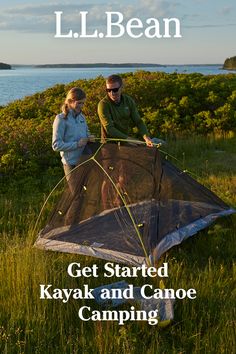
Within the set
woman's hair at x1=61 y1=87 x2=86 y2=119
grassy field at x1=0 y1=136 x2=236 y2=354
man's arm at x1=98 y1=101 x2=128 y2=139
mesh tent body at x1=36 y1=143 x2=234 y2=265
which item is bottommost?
grassy field at x1=0 y1=136 x2=236 y2=354

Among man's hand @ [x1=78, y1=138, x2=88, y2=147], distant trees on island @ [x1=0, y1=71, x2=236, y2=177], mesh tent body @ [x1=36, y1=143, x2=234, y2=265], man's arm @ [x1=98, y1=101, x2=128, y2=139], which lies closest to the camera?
mesh tent body @ [x1=36, y1=143, x2=234, y2=265]

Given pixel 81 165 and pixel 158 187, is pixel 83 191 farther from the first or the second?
pixel 158 187

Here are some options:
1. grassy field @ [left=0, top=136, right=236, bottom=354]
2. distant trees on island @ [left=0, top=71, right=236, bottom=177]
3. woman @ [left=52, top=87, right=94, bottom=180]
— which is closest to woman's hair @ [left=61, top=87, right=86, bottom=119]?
woman @ [left=52, top=87, right=94, bottom=180]

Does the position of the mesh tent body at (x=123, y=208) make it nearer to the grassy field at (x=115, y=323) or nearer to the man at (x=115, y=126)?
the man at (x=115, y=126)

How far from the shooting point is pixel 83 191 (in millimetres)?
6582

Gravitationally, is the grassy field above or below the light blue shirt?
below

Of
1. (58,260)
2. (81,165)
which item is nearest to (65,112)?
(81,165)

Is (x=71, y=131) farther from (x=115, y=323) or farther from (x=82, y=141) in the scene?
(x=115, y=323)

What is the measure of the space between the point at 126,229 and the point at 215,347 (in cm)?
224

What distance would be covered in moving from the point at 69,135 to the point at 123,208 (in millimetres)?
1113

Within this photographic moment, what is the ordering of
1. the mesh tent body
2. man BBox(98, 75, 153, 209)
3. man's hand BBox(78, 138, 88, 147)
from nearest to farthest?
the mesh tent body < man BBox(98, 75, 153, 209) < man's hand BBox(78, 138, 88, 147)

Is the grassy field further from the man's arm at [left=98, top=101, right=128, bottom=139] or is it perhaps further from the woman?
the man's arm at [left=98, top=101, right=128, bottom=139]

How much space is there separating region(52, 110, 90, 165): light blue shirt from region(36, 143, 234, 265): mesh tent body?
210mm

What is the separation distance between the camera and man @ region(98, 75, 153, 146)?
670cm
